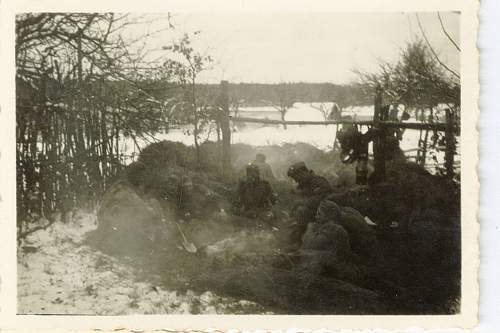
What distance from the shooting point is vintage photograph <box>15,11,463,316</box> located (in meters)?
2.84

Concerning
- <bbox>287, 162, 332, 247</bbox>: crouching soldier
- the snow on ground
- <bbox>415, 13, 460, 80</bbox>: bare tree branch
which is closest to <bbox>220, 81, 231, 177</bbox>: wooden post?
<bbox>287, 162, 332, 247</bbox>: crouching soldier

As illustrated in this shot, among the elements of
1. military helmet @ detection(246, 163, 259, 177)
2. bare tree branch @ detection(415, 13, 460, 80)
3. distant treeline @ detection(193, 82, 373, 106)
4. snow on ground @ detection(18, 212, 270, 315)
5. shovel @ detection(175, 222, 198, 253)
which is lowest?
snow on ground @ detection(18, 212, 270, 315)

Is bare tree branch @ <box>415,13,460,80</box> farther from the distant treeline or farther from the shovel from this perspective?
the shovel

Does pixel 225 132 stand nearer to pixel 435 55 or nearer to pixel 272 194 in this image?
pixel 272 194

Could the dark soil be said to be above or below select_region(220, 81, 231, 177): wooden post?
below

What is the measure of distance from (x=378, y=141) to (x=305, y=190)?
617 millimetres

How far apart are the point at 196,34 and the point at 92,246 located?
64.4 inches

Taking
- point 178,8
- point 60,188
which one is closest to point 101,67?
point 178,8

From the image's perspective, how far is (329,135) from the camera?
9.60 ft

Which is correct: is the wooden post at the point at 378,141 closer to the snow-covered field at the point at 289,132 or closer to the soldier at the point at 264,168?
the snow-covered field at the point at 289,132

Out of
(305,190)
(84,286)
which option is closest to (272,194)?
(305,190)

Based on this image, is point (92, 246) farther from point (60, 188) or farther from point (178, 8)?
point (178, 8)

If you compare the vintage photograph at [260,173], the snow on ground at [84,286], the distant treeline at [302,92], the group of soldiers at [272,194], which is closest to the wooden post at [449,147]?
the vintage photograph at [260,173]

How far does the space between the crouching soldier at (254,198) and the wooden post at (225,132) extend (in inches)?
5.5
